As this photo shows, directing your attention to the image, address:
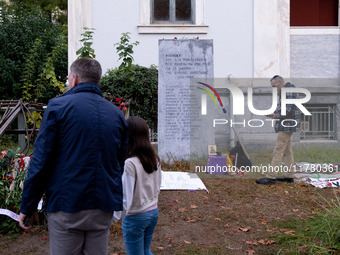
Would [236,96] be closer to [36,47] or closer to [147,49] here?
[147,49]

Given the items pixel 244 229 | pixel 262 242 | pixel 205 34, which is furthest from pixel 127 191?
pixel 205 34

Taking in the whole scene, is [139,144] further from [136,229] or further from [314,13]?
[314,13]

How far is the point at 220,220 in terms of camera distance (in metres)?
5.44

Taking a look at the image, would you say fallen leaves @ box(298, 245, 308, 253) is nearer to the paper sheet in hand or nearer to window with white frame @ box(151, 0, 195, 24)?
the paper sheet in hand

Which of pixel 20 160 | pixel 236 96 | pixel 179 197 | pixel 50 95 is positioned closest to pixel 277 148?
pixel 236 96

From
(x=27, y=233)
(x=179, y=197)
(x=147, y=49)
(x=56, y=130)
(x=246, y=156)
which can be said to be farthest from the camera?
(x=147, y=49)

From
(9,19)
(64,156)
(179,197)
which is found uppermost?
(9,19)

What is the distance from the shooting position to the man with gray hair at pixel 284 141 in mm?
→ 7758

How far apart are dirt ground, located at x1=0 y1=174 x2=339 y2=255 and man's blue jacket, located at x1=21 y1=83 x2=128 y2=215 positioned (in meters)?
1.98

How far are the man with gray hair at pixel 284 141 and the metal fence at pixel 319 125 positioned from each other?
1.44 metres

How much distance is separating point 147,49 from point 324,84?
504 centimetres

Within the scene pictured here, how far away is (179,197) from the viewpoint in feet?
21.3

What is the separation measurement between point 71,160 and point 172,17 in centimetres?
1005

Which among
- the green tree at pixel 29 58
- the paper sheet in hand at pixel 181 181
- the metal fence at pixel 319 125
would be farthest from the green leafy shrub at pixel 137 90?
the metal fence at pixel 319 125
